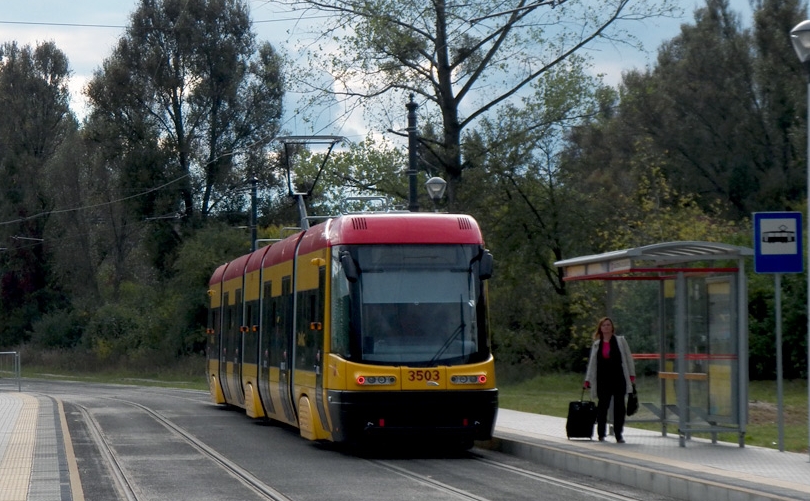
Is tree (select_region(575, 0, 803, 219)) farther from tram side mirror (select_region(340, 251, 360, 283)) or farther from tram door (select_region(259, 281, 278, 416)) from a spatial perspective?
tram side mirror (select_region(340, 251, 360, 283))

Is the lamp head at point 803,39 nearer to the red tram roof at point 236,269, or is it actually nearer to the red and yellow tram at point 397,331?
the red and yellow tram at point 397,331

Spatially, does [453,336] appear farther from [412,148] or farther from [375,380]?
[412,148]

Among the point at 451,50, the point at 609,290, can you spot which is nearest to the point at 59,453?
the point at 609,290

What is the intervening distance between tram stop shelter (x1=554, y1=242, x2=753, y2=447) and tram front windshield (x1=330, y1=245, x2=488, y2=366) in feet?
5.65

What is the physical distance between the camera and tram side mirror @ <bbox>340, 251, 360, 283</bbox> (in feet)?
50.2

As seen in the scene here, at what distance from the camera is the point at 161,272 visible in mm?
60688

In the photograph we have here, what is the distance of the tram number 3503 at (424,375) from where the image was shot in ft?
49.4

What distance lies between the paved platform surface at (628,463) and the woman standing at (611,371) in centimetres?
53

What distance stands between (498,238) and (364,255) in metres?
21.7

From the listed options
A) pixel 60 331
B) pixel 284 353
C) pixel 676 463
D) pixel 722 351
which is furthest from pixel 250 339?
pixel 60 331

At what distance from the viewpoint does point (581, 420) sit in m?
15.8

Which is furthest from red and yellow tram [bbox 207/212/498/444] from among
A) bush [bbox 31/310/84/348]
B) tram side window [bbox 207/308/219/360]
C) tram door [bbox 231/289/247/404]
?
bush [bbox 31/310/84/348]

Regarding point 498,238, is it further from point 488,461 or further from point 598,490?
point 598,490

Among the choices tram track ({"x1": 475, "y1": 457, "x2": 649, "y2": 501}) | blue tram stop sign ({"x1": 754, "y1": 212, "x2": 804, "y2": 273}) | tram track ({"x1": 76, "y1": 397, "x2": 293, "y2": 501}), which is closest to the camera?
tram track ({"x1": 475, "y1": 457, "x2": 649, "y2": 501})
